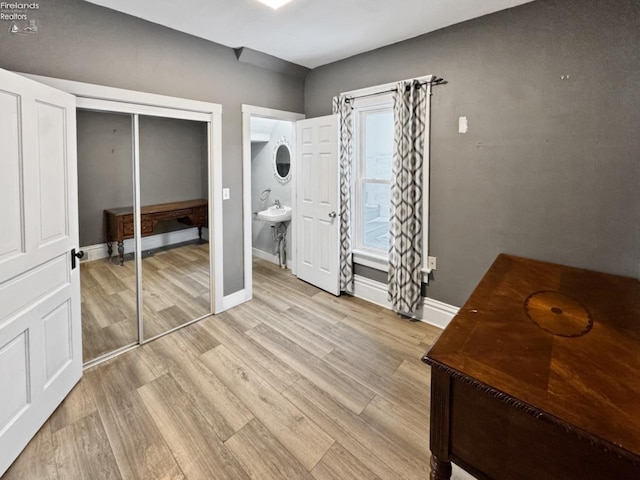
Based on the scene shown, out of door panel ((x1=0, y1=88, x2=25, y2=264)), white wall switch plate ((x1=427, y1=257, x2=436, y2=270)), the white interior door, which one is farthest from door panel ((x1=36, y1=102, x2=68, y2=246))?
white wall switch plate ((x1=427, y1=257, x2=436, y2=270))

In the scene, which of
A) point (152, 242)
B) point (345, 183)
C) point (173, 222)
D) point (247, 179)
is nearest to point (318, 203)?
point (345, 183)

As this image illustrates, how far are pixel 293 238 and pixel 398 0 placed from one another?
2.84 m

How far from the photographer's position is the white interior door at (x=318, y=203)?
11.6 ft

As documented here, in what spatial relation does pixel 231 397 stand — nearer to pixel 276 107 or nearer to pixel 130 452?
pixel 130 452

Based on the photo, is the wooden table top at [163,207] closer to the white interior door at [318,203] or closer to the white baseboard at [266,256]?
the white interior door at [318,203]

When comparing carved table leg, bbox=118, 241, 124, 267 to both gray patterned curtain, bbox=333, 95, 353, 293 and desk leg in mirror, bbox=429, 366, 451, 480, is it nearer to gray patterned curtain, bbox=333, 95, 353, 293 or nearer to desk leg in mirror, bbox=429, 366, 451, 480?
gray patterned curtain, bbox=333, 95, 353, 293

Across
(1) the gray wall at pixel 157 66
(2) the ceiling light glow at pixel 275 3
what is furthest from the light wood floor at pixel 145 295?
(2) the ceiling light glow at pixel 275 3

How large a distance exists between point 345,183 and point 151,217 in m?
1.96

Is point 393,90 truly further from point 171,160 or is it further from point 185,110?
point 171,160

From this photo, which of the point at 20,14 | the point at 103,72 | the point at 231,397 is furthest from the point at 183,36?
the point at 231,397

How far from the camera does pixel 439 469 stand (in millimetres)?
1042

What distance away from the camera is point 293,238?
432 cm

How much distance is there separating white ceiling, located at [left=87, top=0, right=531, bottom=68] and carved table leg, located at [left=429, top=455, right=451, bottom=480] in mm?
2717

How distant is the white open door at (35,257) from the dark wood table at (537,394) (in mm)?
1987
